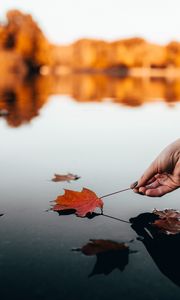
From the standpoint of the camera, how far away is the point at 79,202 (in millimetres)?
2939

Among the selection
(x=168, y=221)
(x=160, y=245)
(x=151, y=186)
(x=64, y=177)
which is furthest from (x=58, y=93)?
(x=160, y=245)

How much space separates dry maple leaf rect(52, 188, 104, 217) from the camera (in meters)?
2.87

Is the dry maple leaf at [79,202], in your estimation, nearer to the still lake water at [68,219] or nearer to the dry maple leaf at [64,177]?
the still lake water at [68,219]

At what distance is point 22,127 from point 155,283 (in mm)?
5737

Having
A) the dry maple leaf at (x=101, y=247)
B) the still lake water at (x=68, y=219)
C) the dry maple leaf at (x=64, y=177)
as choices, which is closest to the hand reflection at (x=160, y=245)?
the still lake water at (x=68, y=219)

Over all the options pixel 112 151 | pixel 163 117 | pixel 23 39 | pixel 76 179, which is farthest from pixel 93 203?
pixel 23 39

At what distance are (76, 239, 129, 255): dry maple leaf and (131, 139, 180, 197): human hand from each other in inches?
26.6

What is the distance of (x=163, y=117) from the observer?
966 cm

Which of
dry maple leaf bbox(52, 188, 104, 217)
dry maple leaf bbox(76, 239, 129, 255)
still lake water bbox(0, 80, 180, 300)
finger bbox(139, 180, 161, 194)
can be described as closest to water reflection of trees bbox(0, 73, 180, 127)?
still lake water bbox(0, 80, 180, 300)

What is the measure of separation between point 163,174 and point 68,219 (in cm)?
78

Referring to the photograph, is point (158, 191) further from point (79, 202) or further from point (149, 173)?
point (79, 202)

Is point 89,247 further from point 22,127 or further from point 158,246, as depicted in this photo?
point 22,127

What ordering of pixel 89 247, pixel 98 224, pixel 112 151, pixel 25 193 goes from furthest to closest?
1. pixel 112 151
2. pixel 25 193
3. pixel 98 224
4. pixel 89 247

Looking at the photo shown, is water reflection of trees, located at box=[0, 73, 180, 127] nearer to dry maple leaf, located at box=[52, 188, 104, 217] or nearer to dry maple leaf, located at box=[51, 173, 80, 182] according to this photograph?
dry maple leaf, located at box=[51, 173, 80, 182]
